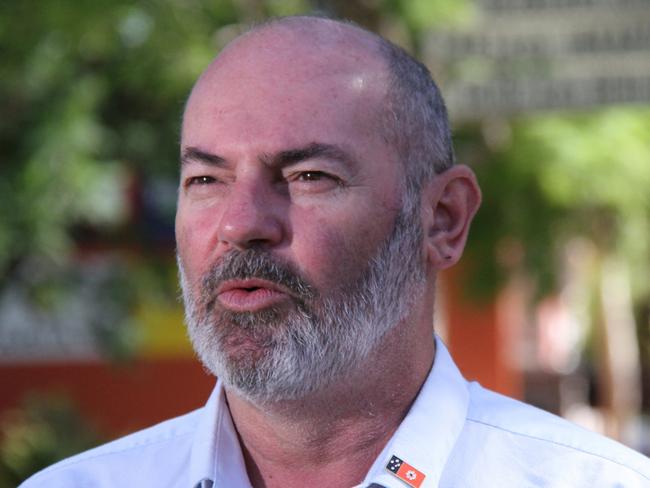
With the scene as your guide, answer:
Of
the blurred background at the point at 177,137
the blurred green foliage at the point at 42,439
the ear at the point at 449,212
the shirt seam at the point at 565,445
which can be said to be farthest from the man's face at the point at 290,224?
the blurred green foliage at the point at 42,439

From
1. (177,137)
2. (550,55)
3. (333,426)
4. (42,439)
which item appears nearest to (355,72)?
(333,426)

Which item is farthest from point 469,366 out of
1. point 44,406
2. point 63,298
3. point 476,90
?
point 476,90

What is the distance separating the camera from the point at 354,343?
212 centimetres

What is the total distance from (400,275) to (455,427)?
0.28 m

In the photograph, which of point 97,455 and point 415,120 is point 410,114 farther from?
point 97,455

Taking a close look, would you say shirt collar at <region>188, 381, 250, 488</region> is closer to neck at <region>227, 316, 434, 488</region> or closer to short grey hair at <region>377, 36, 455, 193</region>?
neck at <region>227, 316, 434, 488</region>

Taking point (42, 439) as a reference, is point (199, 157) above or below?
above

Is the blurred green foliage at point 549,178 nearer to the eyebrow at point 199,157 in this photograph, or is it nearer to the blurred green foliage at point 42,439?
the blurred green foliage at point 42,439

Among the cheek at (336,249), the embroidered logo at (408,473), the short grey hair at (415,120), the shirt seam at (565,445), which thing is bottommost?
the embroidered logo at (408,473)

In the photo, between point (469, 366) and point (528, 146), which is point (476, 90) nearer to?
point (528, 146)

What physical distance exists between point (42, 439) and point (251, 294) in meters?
5.31

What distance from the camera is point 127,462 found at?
2.26 m

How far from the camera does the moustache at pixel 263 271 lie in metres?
2.02

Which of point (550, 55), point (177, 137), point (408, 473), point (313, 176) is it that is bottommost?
point (408, 473)
